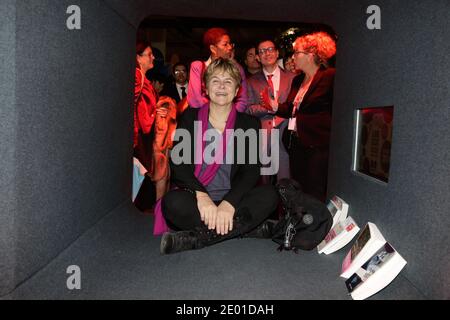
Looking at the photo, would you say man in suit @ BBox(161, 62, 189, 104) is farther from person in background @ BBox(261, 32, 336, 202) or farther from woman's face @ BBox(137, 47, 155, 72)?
person in background @ BBox(261, 32, 336, 202)

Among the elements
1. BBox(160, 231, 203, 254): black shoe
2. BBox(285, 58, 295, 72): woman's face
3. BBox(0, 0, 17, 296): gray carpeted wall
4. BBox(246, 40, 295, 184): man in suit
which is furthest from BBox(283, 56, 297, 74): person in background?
BBox(0, 0, 17, 296): gray carpeted wall

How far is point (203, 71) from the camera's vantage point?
291 centimetres

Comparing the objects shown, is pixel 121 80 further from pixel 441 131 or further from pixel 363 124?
pixel 441 131

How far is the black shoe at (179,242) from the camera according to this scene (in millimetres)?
2107

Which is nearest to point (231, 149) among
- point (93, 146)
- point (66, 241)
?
point (93, 146)

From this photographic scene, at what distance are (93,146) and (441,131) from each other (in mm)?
1904

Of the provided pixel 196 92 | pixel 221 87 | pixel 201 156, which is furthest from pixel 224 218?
pixel 196 92

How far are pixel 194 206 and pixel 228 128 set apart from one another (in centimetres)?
52

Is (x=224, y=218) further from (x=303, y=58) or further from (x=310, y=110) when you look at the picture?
(x=303, y=58)

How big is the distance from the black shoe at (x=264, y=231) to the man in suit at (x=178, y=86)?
1.59 metres

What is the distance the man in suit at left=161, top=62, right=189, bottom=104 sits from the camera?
Answer: 3516 mm

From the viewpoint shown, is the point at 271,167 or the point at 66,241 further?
the point at 271,167

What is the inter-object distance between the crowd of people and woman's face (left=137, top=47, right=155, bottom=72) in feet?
0.03

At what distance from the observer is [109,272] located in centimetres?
185
